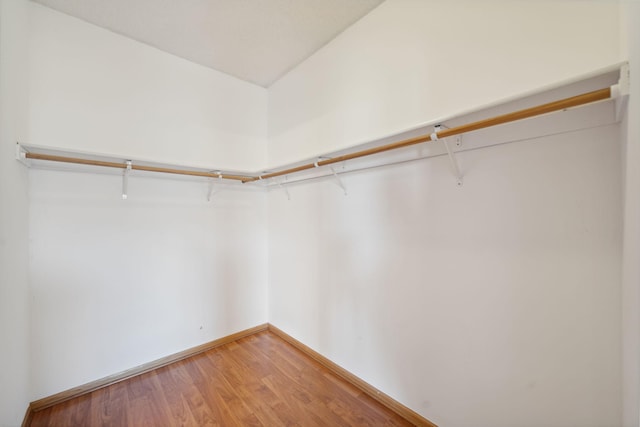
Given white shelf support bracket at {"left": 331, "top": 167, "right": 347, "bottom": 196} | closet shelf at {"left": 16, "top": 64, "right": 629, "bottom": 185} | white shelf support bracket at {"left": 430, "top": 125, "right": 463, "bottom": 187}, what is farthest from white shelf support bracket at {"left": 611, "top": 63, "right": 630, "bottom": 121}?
white shelf support bracket at {"left": 331, "top": 167, "right": 347, "bottom": 196}

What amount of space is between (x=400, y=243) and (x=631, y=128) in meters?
1.02

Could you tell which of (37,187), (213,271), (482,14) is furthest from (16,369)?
(482,14)

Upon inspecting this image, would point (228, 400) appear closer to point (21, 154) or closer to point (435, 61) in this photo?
point (21, 154)

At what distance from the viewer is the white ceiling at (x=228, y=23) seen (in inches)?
65.2

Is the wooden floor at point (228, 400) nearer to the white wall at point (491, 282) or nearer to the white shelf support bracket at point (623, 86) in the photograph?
the white wall at point (491, 282)

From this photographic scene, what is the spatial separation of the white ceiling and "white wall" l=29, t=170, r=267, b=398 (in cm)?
110

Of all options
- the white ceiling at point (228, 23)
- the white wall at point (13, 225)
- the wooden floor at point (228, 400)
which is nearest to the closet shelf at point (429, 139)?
the white wall at point (13, 225)

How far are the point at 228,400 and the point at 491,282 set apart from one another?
180 cm

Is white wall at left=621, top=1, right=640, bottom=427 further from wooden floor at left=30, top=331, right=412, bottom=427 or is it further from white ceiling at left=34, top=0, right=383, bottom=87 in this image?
white ceiling at left=34, top=0, right=383, bottom=87

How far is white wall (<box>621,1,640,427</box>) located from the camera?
2.27 ft

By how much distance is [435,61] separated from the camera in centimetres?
138

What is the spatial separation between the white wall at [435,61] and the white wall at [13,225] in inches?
67.9

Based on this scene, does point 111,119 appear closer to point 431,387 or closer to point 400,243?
point 400,243

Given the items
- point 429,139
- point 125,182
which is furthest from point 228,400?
point 429,139
